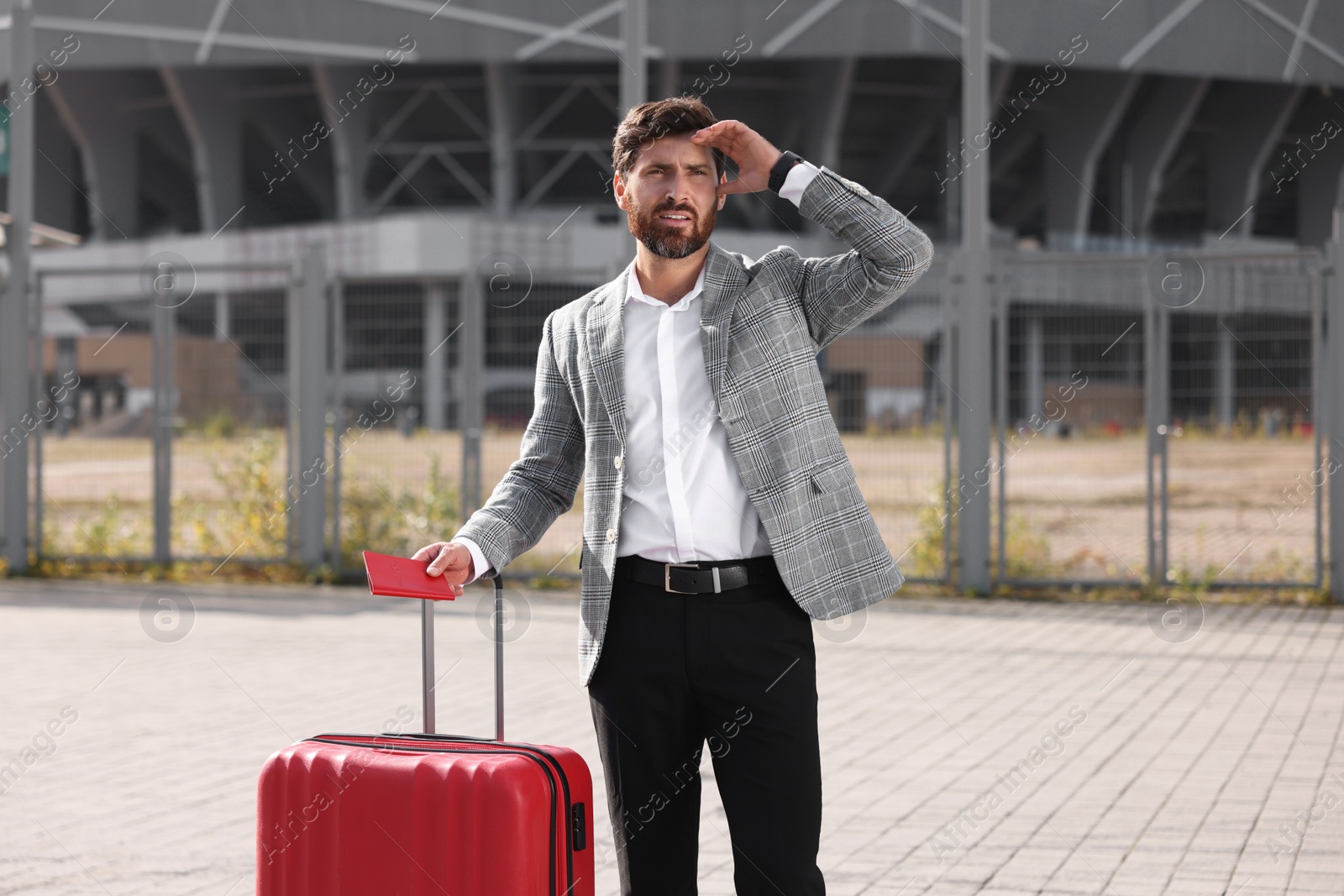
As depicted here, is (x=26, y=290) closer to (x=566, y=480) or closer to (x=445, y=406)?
(x=445, y=406)

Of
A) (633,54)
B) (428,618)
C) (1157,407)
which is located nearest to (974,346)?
(1157,407)

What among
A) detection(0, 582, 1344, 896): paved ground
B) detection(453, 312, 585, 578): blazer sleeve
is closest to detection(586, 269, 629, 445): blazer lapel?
detection(453, 312, 585, 578): blazer sleeve

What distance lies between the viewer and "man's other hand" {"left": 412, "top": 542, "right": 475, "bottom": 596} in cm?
253

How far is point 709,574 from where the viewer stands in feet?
8.23

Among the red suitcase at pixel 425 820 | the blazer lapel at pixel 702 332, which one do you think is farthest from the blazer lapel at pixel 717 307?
the red suitcase at pixel 425 820

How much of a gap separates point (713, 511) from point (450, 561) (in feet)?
1.60

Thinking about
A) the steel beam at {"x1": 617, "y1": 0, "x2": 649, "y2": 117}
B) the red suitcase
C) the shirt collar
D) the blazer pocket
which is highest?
the steel beam at {"x1": 617, "y1": 0, "x2": 649, "y2": 117}

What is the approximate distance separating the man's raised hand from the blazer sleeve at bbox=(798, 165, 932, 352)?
83 millimetres

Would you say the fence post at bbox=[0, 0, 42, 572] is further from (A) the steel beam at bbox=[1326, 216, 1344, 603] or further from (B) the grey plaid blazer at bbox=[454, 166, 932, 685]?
(B) the grey plaid blazer at bbox=[454, 166, 932, 685]

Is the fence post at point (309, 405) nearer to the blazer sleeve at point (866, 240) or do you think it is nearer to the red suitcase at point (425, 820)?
the red suitcase at point (425, 820)

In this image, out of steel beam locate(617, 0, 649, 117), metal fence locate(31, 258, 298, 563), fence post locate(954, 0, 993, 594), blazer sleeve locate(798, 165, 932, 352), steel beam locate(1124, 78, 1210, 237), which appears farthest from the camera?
steel beam locate(1124, 78, 1210, 237)

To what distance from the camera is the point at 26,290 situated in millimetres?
11750

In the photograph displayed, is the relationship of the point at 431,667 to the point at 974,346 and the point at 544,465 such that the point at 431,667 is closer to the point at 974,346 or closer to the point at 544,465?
the point at 544,465

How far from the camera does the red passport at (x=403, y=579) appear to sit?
238 centimetres
